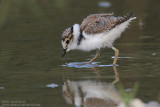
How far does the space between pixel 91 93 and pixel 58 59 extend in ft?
6.94

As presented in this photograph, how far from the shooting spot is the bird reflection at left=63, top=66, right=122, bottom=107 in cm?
485

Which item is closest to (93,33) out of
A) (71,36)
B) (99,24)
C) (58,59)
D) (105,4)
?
(99,24)

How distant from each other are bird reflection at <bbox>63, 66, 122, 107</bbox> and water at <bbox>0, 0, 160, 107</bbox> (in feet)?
0.16

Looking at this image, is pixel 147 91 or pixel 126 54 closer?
pixel 147 91

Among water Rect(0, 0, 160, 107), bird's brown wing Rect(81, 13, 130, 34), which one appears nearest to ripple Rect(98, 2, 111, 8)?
water Rect(0, 0, 160, 107)

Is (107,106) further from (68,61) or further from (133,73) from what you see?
(68,61)

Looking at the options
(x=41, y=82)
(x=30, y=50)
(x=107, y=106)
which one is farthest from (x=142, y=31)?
(x=107, y=106)

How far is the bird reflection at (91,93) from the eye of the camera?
4.85 m

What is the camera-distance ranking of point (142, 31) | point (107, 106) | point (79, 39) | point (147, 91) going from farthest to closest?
point (142, 31)
point (79, 39)
point (147, 91)
point (107, 106)

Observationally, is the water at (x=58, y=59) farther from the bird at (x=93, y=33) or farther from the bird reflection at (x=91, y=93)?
the bird at (x=93, y=33)

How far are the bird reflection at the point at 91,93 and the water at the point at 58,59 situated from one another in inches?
1.9

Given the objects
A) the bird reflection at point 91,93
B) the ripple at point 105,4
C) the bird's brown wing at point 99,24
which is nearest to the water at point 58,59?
the bird reflection at point 91,93

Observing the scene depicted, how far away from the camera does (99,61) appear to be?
7.22m

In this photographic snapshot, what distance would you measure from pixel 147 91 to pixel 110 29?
208 cm
